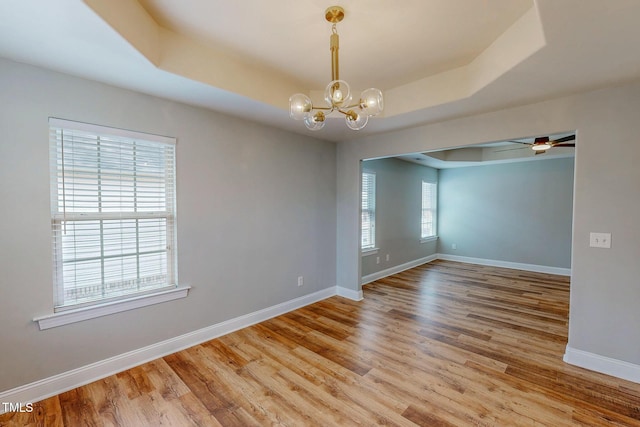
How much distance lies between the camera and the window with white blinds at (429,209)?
7.09 m

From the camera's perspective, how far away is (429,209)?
24.0 ft

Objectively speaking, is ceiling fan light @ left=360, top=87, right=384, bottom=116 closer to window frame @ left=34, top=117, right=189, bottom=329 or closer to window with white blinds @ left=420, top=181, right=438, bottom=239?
window frame @ left=34, top=117, right=189, bottom=329

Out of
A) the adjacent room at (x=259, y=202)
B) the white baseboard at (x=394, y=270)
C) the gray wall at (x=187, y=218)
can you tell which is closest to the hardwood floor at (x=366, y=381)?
the adjacent room at (x=259, y=202)

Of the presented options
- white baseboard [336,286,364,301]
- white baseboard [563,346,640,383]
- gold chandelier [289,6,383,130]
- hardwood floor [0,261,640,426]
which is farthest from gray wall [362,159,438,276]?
gold chandelier [289,6,383,130]

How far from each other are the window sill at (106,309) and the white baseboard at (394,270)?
279cm

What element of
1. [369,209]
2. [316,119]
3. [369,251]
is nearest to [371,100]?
[316,119]

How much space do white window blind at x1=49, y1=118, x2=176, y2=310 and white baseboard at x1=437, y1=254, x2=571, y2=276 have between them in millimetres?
6777

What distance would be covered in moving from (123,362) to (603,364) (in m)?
4.24

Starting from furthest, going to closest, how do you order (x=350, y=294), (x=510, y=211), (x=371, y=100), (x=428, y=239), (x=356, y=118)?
1. (x=428, y=239)
2. (x=510, y=211)
3. (x=350, y=294)
4. (x=356, y=118)
5. (x=371, y=100)

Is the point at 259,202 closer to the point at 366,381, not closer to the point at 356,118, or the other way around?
the point at 356,118

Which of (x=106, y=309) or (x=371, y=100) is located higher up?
(x=371, y=100)

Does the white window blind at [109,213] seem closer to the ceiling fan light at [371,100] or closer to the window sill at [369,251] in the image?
the ceiling fan light at [371,100]

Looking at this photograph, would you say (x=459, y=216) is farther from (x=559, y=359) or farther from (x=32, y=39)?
(x=32, y=39)

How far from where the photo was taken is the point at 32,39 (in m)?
1.73
